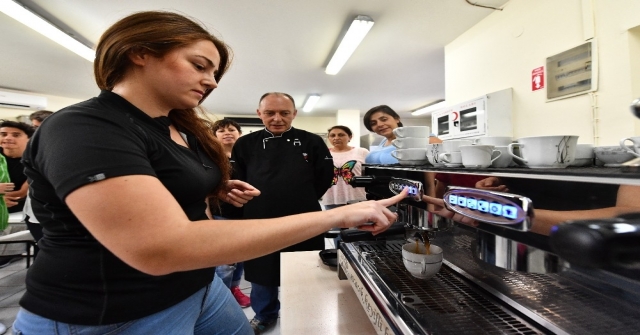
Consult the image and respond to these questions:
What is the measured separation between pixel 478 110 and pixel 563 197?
252 cm

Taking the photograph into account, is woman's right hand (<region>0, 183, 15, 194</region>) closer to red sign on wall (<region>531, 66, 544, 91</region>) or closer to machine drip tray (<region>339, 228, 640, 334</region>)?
machine drip tray (<region>339, 228, 640, 334</region>)

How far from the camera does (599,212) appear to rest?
0.29m

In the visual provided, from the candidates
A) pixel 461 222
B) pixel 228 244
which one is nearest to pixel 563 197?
pixel 461 222

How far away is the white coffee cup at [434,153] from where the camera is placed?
0.75 m

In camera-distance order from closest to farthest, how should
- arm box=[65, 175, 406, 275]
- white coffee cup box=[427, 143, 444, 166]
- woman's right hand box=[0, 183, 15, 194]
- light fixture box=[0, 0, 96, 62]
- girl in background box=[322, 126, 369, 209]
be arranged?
arm box=[65, 175, 406, 275] → white coffee cup box=[427, 143, 444, 166] → woman's right hand box=[0, 183, 15, 194] → light fixture box=[0, 0, 96, 62] → girl in background box=[322, 126, 369, 209]

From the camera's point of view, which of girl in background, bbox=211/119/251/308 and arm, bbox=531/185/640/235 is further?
girl in background, bbox=211/119/251/308

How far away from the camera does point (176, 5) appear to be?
7.45 ft

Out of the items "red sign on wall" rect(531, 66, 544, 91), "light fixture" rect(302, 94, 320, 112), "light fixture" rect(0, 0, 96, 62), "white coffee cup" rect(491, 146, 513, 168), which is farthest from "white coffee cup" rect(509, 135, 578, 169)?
"light fixture" rect(302, 94, 320, 112)

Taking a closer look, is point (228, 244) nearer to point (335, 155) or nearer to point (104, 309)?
point (104, 309)

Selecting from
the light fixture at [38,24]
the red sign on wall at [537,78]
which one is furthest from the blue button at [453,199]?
the light fixture at [38,24]

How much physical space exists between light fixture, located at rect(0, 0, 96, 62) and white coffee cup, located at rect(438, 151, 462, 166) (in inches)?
99.6

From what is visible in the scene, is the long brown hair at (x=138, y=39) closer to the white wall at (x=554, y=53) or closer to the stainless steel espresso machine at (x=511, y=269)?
the stainless steel espresso machine at (x=511, y=269)

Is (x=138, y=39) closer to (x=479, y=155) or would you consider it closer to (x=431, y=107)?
(x=479, y=155)

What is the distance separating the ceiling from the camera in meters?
2.33
